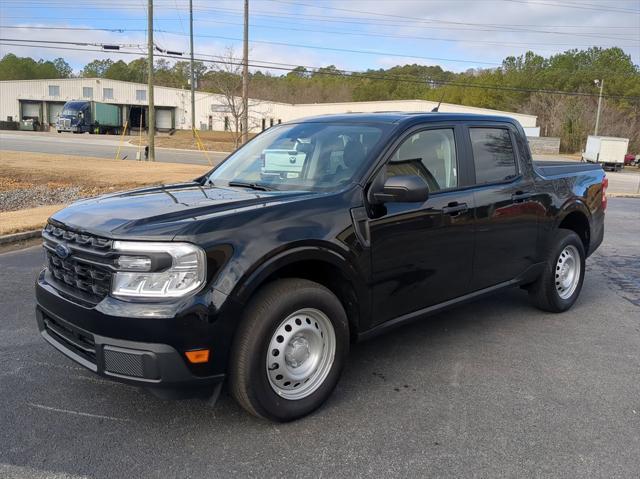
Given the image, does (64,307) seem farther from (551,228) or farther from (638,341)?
(638,341)

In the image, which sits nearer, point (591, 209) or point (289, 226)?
point (289, 226)

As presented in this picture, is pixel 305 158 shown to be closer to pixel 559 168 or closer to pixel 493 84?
pixel 559 168

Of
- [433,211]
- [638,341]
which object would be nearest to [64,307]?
[433,211]

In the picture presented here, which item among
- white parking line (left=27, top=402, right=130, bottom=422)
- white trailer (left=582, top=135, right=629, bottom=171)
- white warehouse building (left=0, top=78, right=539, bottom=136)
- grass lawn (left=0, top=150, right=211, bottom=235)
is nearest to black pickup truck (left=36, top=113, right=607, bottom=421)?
Answer: white parking line (left=27, top=402, right=130, bottom=422)

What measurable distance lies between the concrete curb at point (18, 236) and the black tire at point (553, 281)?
7.70m

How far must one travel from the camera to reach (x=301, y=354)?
3.45 metres

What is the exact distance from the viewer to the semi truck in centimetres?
5822

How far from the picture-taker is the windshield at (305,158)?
3.93 meters

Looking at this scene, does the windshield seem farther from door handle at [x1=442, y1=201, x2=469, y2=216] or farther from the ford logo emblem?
the ford logo emblem

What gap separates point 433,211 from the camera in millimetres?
4109

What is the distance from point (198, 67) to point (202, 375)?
10207cm

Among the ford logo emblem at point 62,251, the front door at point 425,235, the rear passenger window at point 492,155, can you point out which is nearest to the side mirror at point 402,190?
the front door at point 425,235

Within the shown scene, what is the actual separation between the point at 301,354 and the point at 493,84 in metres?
87.4

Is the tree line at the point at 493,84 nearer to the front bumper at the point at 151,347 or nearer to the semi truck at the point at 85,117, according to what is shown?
the semi truck at the point at 85,117
